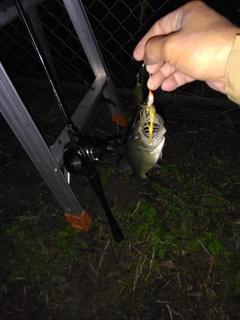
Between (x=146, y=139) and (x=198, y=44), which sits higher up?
(x=198, y=44)

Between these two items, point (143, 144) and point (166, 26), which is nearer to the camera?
point (166, 26)

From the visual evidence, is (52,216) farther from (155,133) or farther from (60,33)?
(60,33)

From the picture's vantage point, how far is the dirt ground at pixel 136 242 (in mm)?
1972

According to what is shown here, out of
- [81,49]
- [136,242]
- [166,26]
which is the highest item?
[166,26]

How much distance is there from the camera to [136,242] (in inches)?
86.4

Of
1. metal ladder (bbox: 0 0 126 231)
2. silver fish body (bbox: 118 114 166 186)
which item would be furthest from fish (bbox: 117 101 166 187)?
metal ladder (bbox: 0 0 126 231)

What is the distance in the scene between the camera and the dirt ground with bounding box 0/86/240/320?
1.97 m

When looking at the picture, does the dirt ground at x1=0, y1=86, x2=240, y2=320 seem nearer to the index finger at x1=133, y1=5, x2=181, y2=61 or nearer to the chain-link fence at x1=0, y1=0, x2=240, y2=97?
the chain-link fence at x1=0, y1=0, x2=240, y2=97

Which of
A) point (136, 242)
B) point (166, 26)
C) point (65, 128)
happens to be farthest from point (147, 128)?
point (136, 242)

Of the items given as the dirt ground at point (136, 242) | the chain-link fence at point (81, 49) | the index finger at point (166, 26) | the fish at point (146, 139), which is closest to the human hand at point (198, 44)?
the index finger at point (166, 26)

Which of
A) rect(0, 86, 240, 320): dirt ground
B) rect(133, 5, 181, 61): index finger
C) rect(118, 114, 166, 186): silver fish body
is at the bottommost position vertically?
rect(0, 86, 240, 320): dirt ground

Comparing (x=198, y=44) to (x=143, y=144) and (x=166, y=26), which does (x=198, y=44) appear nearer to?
(x=166, y=26)

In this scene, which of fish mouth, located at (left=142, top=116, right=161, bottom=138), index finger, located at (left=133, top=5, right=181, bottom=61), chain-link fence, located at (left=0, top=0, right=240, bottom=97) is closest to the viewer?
index finger, located at (left=133, top=5, right=181, bottom=61)

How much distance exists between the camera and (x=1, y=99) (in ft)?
4.62
